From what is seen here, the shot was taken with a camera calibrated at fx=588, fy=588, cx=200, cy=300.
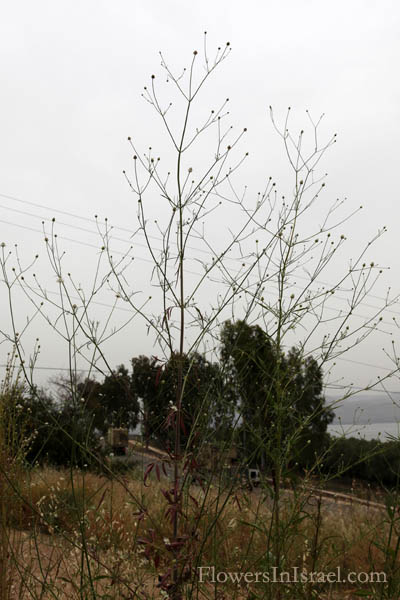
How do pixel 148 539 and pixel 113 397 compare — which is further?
pixel 113 397

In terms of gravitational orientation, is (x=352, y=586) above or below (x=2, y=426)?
below

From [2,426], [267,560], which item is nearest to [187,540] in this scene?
[267,560]

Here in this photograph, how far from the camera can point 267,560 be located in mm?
2379

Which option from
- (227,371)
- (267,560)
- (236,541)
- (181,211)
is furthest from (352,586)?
(181,211)

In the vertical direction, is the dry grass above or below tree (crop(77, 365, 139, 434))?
below

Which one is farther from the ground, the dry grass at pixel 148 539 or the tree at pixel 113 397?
the tree at pixel 113 397

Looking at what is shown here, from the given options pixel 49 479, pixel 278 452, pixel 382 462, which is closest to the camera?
pixel 278 452

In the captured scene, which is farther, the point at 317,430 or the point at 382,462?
the point at 317,430

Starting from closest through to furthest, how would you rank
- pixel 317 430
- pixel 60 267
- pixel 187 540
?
pixel 187 540, pixel 60 267, pixel 317 430

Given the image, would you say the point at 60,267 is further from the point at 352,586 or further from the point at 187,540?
the point at 352,586

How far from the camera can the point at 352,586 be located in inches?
174

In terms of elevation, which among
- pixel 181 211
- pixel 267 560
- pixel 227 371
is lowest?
pixel 267 560

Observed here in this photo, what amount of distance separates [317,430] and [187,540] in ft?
49.4

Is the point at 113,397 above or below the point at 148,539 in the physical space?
above
